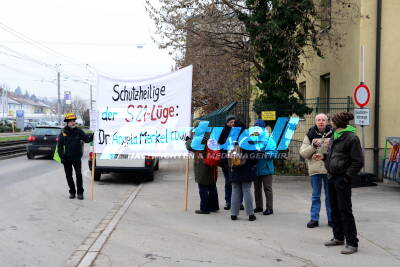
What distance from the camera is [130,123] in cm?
882

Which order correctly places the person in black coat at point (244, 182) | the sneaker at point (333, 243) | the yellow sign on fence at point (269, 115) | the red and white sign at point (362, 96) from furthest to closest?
the yellow sign on fence at point (269, 115) → the red and white sign at point (362, 96) → the person in black coat at point (244, 182) → the sneaker at point (333, 243)

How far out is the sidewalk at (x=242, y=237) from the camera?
5.19 metres

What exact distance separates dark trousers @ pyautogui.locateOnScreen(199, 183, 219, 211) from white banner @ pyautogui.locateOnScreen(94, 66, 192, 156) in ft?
2.93

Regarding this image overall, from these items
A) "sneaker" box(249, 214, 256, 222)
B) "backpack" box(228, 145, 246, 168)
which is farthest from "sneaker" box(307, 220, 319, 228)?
"backpack" box(228, 145, 246, 168)

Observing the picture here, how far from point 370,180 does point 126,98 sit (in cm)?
715

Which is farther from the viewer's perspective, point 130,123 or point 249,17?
point 249,17

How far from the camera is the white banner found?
8.50 metres

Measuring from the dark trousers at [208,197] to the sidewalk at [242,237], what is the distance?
21 cm

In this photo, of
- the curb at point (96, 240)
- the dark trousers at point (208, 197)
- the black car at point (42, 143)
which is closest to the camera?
the curb at point (96, 240)

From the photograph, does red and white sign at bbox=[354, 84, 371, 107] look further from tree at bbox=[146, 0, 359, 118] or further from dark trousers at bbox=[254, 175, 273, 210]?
dark trousers at bbox=[254, 175, 273, 210]

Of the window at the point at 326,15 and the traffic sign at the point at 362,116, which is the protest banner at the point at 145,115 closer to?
the traffic sign at the point at 362,116

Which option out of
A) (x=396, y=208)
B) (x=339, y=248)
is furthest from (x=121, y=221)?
(x=396, y=208)

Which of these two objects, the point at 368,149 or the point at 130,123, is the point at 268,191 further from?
the point at 368,149

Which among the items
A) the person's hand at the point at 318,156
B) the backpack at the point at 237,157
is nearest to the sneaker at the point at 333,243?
the person's hand at the point at 318,156
